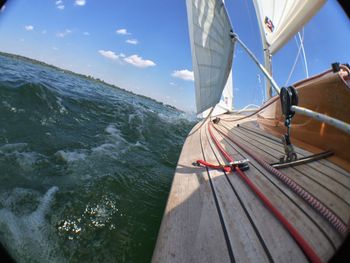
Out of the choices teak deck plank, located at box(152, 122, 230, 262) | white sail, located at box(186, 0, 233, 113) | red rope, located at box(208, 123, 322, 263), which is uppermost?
white sail, located at box(186, 0, 233, 113)

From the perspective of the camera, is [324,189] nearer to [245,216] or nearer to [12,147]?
[245,216]

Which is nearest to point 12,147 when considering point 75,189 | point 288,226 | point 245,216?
point 75,189

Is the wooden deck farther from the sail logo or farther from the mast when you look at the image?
the sail logo

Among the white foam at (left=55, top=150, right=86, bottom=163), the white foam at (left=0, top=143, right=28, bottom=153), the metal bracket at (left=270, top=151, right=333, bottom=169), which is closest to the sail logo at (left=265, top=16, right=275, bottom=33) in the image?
the metal bracket at (left=270, top=151, right=333, bottom=169)

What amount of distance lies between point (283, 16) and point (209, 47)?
2.40 m

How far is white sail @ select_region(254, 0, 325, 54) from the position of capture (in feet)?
12.2

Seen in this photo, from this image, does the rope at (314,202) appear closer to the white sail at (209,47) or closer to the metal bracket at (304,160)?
the metal bracket at (304,160)

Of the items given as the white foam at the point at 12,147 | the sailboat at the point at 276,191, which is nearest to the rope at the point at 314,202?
the sailboat at the point at 276,191

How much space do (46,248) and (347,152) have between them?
259 cm

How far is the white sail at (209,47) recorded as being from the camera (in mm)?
4629

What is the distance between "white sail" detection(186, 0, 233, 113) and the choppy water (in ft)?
5.55

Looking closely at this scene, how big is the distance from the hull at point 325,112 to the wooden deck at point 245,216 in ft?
0.67

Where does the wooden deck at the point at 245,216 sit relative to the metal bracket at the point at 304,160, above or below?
below

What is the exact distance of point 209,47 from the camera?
5.00 metres
